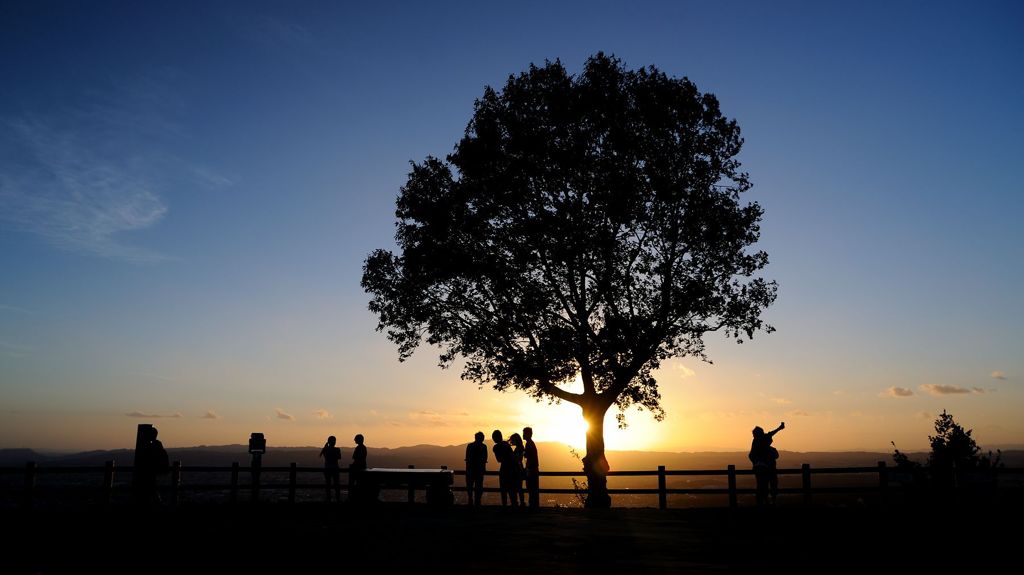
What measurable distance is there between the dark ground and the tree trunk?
18.5 ft

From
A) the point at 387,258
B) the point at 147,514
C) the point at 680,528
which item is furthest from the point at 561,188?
the point at 147,514

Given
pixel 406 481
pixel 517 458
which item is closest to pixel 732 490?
pixel 517 458

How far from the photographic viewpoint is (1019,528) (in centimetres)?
1441

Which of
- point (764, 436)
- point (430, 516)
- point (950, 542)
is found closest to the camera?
point (950, 542)

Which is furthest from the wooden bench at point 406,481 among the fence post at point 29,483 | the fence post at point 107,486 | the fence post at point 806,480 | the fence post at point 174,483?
the fence post at point 806,480

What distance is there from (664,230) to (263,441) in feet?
49.4

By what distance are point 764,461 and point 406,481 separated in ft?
34.1

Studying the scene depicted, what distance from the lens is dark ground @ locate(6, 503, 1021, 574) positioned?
1024cm

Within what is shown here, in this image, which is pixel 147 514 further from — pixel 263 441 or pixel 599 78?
pixel 599 78

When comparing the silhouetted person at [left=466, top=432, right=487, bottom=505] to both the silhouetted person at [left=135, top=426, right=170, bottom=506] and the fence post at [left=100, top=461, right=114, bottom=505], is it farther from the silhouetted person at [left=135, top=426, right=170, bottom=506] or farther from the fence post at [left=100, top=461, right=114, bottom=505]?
the fence post at [left=100, top=461, right=114, bottom=505]

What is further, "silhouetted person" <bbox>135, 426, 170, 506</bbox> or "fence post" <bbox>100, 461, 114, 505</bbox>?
"fence post" <bbox>100, 461, 114, 505</bbox>

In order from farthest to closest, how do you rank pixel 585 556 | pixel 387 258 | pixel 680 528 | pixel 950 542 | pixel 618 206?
1. pixel 387 258
2. pixel 618 206
3. pixel 680 528
4. pixel 950 542
5. pixel 585 556

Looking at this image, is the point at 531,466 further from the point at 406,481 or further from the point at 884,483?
the point at 884,483

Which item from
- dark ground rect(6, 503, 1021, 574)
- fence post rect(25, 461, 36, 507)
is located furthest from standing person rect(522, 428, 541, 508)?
fence post rect(25, 461, 36, 507)
